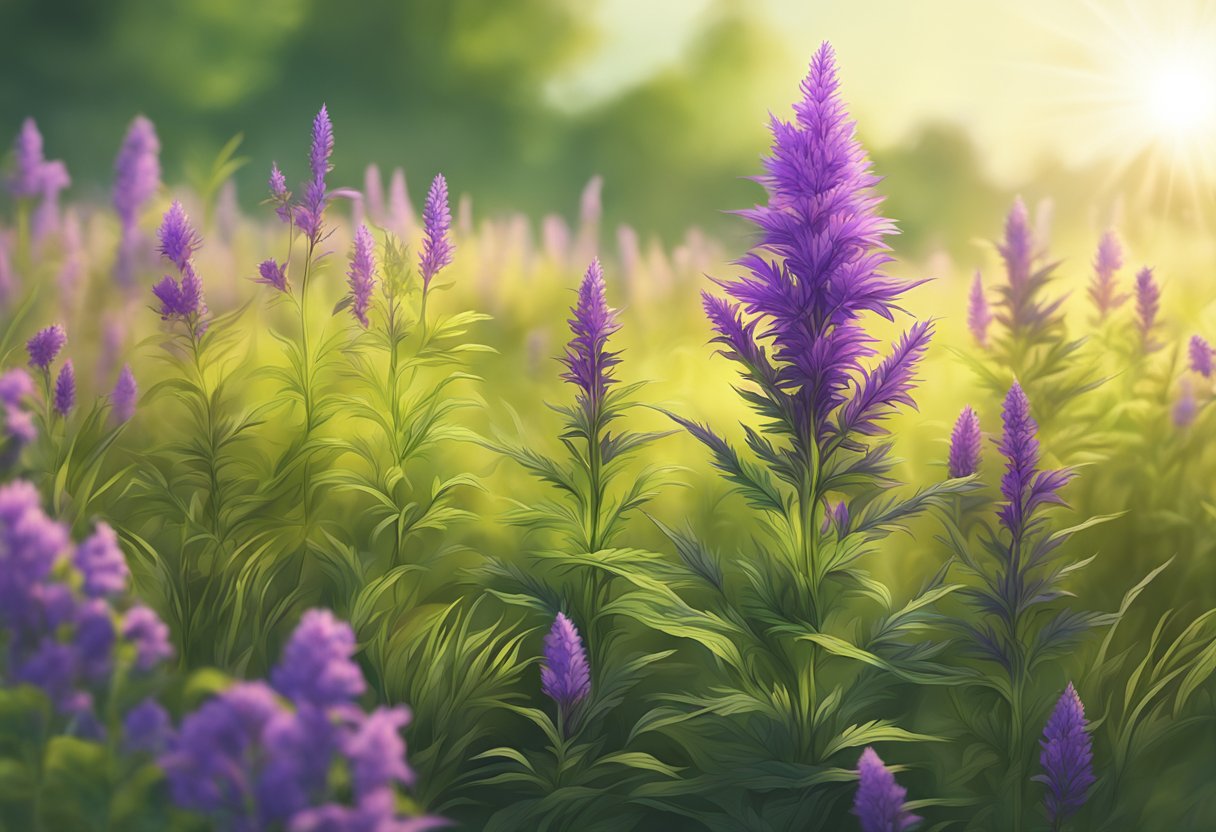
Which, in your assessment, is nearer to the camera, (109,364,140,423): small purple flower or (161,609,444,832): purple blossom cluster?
(161,609,444,832): purple blossom cluster

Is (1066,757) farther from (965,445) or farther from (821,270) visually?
(821,270)

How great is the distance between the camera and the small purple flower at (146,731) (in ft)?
4.75

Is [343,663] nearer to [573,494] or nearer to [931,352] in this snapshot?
[573,494]

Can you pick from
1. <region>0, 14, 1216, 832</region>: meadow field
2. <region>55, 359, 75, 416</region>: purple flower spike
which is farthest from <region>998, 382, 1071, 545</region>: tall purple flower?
<region>55, 359, 75, 416</region>: purple flower spike

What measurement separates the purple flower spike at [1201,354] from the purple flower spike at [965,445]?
820mm

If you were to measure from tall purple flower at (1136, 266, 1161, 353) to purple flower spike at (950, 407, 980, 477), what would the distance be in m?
0.79

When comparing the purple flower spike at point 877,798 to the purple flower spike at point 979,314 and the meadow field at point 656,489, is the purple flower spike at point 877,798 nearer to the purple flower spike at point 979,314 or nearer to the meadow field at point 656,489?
the meadow field at point 656,489

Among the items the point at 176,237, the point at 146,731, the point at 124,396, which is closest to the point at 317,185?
the point at 176,237

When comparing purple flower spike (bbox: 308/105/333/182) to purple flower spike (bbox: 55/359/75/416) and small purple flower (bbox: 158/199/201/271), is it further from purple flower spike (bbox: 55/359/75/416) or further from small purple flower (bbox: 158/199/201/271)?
purple flower spike (bbox: 55/359/75/416)

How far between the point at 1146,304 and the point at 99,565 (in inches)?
101

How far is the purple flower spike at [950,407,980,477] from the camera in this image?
94.2 inches

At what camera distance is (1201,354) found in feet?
9.20

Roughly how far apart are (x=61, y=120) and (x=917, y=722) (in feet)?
8.96

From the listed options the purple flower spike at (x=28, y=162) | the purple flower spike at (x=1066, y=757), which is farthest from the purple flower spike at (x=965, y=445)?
the purple flower spike at (x=28, y=162)
